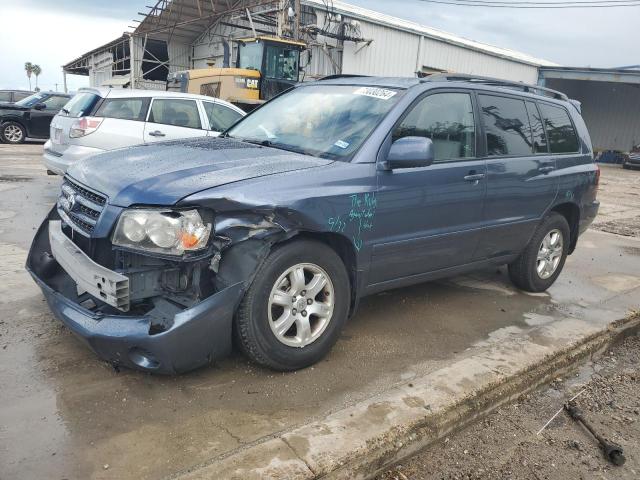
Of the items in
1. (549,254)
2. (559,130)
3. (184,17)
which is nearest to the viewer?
(559,130)

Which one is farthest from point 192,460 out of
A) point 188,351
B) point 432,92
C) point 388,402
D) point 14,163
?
point 14,163

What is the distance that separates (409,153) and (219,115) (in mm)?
5913

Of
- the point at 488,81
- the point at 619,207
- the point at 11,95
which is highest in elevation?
the point at 488,81

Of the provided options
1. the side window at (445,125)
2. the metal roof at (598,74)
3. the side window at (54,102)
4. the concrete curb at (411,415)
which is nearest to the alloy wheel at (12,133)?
the side window at (54,102)

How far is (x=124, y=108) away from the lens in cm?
790

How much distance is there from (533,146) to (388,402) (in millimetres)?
2859

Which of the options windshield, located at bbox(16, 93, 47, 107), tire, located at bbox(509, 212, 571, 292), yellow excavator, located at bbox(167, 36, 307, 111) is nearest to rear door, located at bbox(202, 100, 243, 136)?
tire, located at bbox(509, 212, 571, 292)

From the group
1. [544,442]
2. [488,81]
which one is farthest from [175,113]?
[544,442]

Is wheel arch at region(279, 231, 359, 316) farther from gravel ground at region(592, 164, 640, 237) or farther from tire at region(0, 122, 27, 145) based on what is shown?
tire at region(0, 122, 27, 145)

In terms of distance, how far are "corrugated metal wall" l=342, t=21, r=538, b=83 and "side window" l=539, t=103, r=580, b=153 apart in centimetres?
1818

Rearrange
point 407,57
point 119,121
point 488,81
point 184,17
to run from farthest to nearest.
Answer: point 184,17 → point 407,57 → point 119,121 → point 488,81

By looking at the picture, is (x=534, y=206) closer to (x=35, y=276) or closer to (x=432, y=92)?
(x=432, y=92)

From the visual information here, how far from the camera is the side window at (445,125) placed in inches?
148

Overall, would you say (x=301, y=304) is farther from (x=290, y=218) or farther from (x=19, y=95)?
(x=19, y=95)
